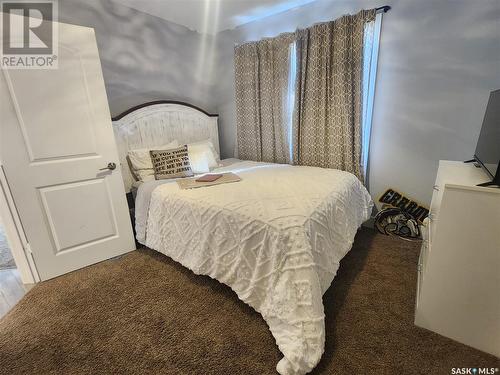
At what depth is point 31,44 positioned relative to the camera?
1635 millimetres

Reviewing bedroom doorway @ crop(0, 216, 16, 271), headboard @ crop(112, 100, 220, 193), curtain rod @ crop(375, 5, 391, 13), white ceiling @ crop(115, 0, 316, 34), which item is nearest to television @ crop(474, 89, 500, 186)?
curtain rod @ crop(375, 5, 391, 13)

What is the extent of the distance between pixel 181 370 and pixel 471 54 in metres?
3.00

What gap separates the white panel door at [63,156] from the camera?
65.9 inches

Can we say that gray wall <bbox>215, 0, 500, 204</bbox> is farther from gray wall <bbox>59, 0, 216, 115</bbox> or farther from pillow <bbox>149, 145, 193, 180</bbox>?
pillow <bbox>149, 145, 193, 180</bbox>

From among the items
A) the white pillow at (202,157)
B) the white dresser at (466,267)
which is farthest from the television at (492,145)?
the white pillow at (202,157)

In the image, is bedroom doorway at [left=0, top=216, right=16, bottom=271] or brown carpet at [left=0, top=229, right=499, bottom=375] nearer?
brown carpet at [left=0, top=229, right=499, bottom=375]

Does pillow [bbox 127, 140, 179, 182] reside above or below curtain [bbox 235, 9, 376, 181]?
below

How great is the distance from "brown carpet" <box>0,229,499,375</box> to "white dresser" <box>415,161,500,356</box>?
104 millimetres

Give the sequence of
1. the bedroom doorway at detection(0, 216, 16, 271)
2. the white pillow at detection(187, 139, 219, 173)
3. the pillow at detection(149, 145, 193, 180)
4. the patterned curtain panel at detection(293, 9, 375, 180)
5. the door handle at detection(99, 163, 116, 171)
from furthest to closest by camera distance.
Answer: the white pillow at detection(187, 139, 219, 173)
the pillow at detection(149, 145, 193, 180)
the patterned curtain panel at detection(293, 9, 375, 180)
the bedroom doorway at detection(0, 216, 16, 271)
the door handle at detection(99, 163, 116, 171)

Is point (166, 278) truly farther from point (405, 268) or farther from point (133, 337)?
point (405, 268)

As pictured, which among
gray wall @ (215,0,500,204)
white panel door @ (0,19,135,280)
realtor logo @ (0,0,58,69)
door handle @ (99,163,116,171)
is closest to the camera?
realtor logo @ (0,0,58,69)

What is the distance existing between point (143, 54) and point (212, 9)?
3.07 ft

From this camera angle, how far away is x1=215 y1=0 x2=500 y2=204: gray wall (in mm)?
1869

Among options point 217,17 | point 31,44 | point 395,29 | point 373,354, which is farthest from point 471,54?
point 31,44
